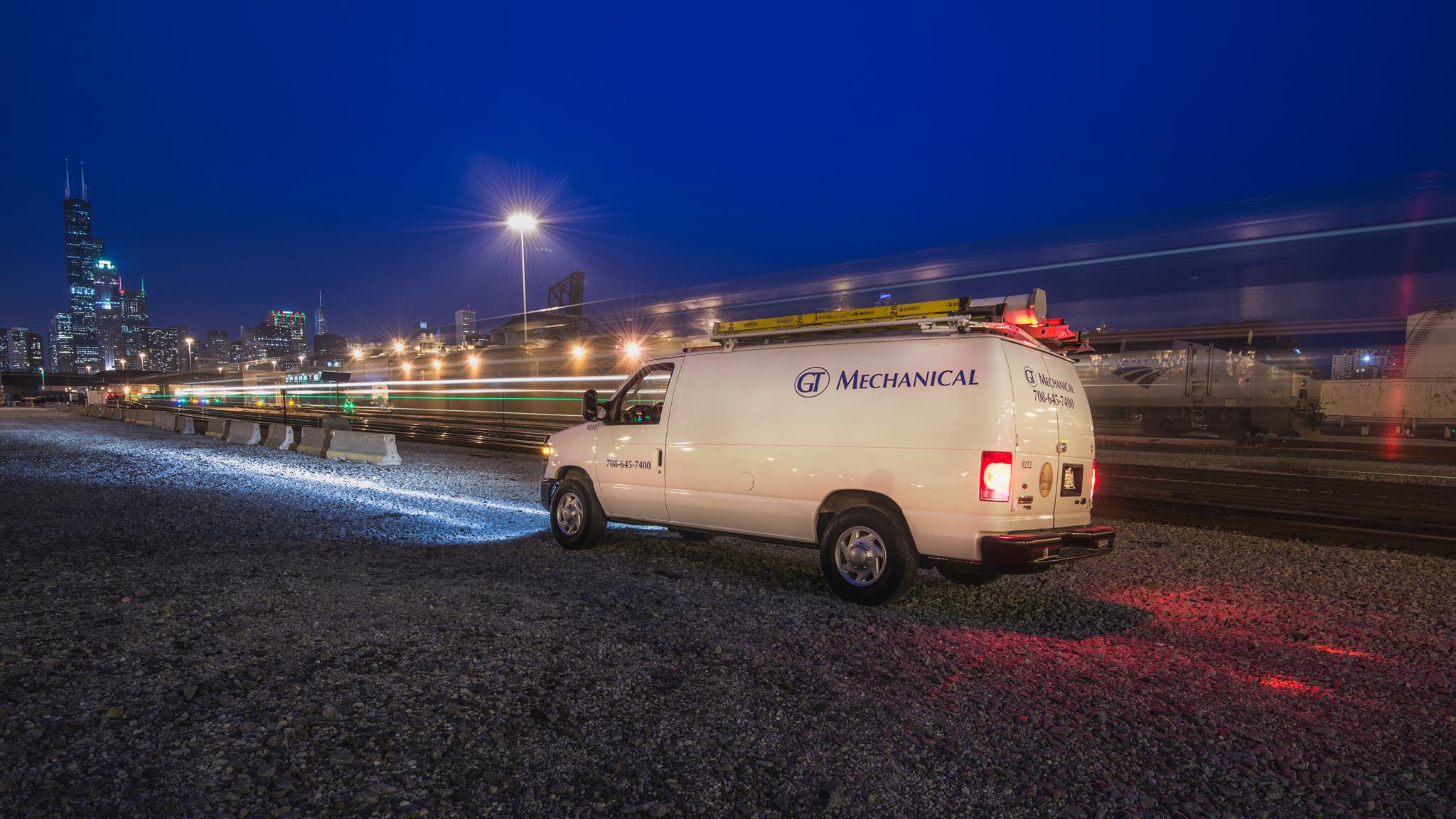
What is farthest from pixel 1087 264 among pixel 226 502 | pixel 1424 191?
pixel 226 502

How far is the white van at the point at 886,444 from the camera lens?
194 inches

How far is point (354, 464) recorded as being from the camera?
15.4m

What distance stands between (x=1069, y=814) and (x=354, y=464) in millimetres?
15678

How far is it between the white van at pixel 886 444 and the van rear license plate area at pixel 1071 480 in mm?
14

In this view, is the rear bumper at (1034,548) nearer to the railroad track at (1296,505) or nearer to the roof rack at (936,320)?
the roof rack at (936,320)

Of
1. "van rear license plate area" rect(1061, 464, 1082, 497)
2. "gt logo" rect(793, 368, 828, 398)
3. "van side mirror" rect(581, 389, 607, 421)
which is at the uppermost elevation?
"gt logo" rect(793, 368, 828, 398)

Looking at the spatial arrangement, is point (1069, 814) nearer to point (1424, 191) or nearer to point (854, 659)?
point (854, 659)

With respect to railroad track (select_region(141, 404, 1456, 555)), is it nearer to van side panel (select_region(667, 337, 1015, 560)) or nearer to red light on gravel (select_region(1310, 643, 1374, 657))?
red light on gravel (select_region(1310, 643, 1374, 657))

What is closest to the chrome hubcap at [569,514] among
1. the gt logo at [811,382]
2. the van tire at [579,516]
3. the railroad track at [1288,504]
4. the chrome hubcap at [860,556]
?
the van tire at [579,516]

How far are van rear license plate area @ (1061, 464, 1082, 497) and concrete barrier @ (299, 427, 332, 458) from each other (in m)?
16.7

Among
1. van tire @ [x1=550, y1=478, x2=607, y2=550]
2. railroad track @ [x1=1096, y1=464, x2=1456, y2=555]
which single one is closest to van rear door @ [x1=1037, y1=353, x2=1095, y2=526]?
van tire @ [x1=550, y1=478, x2=607, y2=550]

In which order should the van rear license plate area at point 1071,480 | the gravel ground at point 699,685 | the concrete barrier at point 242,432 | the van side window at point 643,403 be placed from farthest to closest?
the concrete barrier at point 242,432 → the van side window at point 643,403 → the van rear license plate area at point 1071,480 → the gravel ground at point 699,685

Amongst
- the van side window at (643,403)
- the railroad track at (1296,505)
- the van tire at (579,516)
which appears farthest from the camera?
the railroad track at (1296,505)

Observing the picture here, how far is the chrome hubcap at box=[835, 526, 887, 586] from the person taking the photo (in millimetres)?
5320
